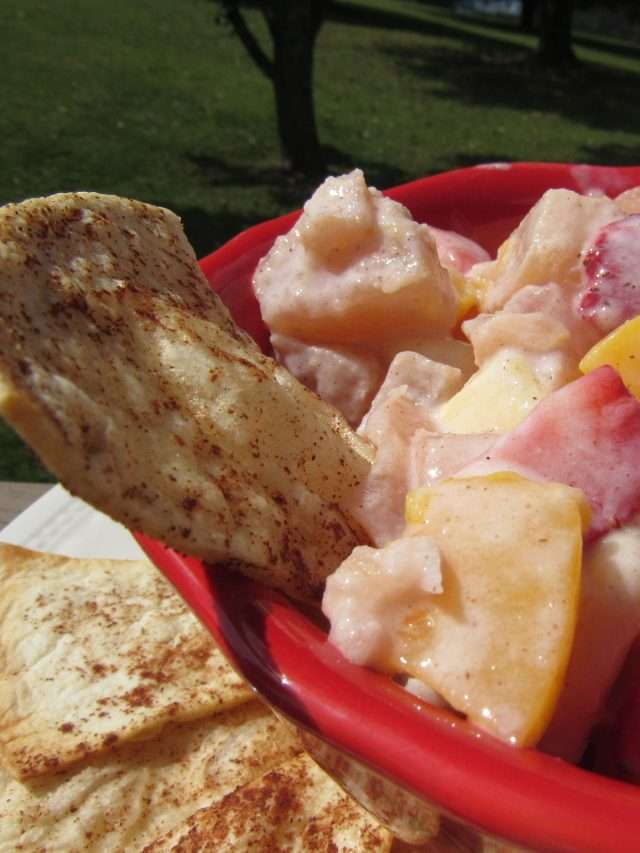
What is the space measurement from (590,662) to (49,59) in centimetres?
955

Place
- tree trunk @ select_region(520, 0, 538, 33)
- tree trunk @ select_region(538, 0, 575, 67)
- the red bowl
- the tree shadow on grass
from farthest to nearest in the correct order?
tree trunk @ select_region(520, 0, 538, 33) < tree trunk @ select_region(538, 0, 575, 67) < the tree shadow on grass < the red bowl

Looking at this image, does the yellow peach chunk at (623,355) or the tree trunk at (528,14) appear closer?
the yellow peach chunk at (623,355)

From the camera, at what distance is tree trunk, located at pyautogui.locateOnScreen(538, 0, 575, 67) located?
15.5 m

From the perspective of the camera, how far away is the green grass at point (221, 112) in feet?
20.6

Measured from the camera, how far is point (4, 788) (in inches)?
52.4

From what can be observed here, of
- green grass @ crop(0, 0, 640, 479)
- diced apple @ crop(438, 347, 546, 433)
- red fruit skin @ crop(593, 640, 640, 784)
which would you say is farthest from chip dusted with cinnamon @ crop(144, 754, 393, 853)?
green grass @ crop(0, 0, 640, 479)

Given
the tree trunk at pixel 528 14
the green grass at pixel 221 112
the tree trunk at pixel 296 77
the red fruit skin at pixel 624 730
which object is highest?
the red fruit skin at pixel 624 730

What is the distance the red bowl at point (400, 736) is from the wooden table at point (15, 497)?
97cm

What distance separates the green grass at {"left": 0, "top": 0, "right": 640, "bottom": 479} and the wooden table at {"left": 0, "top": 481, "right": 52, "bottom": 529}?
3.89ft

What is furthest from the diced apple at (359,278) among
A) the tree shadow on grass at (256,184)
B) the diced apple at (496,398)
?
the tree shadow on grass at (256,184)

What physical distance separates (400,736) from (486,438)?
34 cm

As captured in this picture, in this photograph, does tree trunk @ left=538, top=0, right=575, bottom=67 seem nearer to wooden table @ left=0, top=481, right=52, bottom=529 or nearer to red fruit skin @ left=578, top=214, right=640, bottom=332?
wooden table @ left=0, top=481, right=52, bottom=529

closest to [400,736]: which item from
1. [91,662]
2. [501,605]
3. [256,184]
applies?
[501,605]

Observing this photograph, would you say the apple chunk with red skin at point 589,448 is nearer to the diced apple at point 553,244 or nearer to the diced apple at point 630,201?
the diced apple at point 553,244
